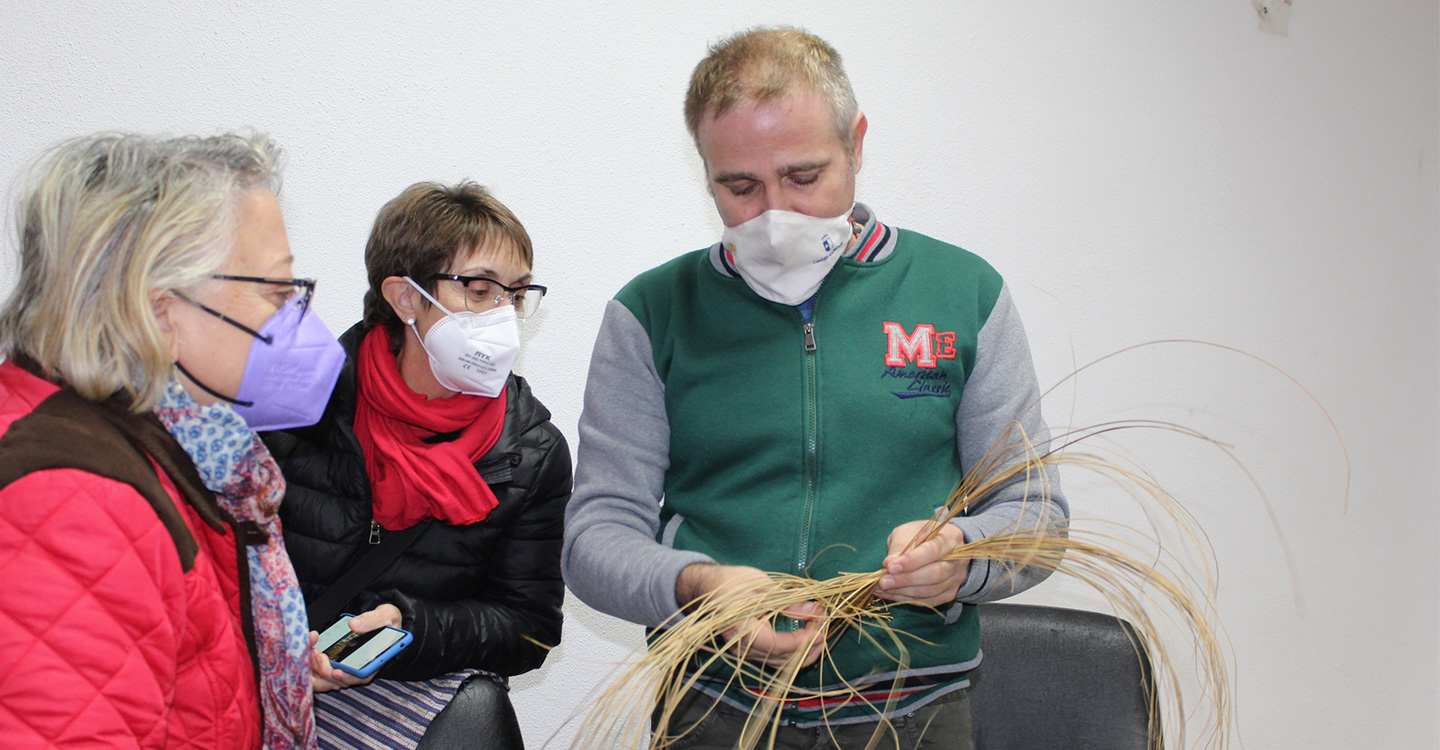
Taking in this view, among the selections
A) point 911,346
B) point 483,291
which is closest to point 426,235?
point 483,291

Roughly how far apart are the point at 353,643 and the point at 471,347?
0.51 m

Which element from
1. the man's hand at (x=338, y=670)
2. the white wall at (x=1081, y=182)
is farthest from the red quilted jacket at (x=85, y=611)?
the white wall at (x=1081, y=182)

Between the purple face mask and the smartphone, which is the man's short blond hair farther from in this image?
the smartphone

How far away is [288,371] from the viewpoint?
110 centimetres

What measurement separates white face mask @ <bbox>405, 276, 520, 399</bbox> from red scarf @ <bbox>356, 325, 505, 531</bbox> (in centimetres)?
Result: 6

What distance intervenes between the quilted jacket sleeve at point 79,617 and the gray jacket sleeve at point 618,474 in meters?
0.46

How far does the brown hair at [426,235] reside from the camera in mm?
1605

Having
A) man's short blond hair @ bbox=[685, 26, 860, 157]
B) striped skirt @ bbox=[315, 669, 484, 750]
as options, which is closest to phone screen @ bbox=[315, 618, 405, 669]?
striped skirt @ bbox=[315, 669, 484, 750]

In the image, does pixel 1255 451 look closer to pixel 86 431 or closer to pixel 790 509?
pixel 790 509

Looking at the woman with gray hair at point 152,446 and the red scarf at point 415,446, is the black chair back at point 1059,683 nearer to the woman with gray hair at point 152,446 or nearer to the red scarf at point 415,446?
the red scarf at point 415,446

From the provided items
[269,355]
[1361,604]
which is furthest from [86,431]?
[1361,604]

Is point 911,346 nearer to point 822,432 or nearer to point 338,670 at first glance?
point 822,432

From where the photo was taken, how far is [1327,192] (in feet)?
8.64

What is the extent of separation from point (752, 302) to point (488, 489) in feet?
2.02
